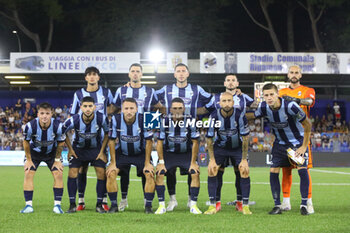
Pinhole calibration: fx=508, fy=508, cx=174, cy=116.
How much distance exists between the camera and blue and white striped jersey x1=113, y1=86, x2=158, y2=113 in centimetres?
906

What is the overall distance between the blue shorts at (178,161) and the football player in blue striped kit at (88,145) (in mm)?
1067

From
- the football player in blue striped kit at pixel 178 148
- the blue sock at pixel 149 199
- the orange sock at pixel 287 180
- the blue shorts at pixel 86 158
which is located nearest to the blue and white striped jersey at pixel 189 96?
the football player in blue striped kit at pixel 178 148

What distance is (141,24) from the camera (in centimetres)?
3878

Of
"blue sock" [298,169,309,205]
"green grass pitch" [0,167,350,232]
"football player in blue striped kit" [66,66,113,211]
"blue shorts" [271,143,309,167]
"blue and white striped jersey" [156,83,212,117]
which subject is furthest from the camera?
"blue and white striped jersey" [156,83,212,117]

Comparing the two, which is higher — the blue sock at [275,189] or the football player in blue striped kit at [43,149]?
the football player in blue striped kit at [43,149]

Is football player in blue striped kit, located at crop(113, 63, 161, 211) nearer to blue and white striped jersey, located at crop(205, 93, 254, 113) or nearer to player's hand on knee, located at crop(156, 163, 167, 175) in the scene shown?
player's hand on knee, located at crop(156, 163, 167, 175)

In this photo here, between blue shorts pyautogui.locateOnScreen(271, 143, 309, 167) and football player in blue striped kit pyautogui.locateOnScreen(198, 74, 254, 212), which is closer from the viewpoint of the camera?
blue shorts pyautogui.locateOnScreen(271, 143, 309, 167)

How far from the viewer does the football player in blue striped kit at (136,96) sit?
29.0ft

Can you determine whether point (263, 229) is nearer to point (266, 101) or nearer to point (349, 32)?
point (266, 101)

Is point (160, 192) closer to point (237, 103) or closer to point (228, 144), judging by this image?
point (228, 144)

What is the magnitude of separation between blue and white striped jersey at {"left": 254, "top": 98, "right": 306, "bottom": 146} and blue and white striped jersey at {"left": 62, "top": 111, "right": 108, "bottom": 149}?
2.62m

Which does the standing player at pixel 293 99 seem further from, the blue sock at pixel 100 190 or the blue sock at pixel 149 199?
the blue sock at pixel 100 190

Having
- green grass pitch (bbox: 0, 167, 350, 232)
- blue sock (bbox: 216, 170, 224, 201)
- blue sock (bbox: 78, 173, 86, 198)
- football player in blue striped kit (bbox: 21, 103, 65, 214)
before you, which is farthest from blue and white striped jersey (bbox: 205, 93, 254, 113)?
football player in blue striped kit (bbox: 21, 103, 65, 214)

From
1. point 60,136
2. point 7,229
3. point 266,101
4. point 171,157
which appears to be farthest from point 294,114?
point 7,229
